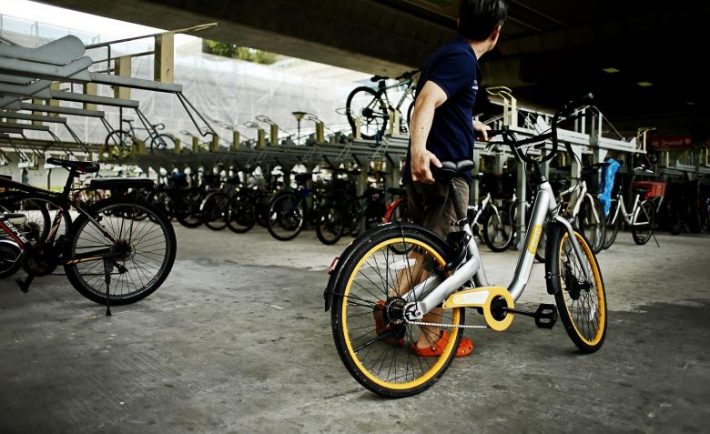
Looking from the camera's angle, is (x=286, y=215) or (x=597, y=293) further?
(x=286, y=215)

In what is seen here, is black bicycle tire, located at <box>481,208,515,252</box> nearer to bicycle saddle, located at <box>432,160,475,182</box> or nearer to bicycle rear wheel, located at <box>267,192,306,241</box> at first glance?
bicycle rear wheel, located at <box>267,192,306,241</box>

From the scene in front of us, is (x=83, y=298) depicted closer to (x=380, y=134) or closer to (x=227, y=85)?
(x=380, y=134)

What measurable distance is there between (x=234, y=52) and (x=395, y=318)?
37.4m

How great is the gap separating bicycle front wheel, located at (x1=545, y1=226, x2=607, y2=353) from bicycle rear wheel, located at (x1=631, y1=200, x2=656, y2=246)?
521 cm

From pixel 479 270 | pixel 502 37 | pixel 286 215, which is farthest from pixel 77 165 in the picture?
pixel 502 37

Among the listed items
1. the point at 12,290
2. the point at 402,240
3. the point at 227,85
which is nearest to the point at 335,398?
the point at 402,240

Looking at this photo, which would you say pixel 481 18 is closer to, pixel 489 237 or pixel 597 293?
pixel 597 293

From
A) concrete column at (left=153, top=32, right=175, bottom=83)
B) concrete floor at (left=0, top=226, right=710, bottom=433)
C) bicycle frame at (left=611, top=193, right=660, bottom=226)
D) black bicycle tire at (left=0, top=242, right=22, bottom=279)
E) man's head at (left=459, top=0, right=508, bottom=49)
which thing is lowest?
concrete floor at (left=0, top=226, right=710, bottom=433)

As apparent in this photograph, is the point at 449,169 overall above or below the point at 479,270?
above

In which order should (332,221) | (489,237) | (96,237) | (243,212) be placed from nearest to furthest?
(96,237) < (489,237) < (332,221) < (243,212)

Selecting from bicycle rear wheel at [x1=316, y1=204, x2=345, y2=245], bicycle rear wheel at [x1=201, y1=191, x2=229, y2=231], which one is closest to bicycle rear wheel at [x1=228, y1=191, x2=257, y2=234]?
bicycle rear wheel at [x1=201, y1=191, x2=229, y2=231]

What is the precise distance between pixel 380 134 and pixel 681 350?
A: 496 centimetres

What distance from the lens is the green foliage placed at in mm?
35406

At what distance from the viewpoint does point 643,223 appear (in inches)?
284
